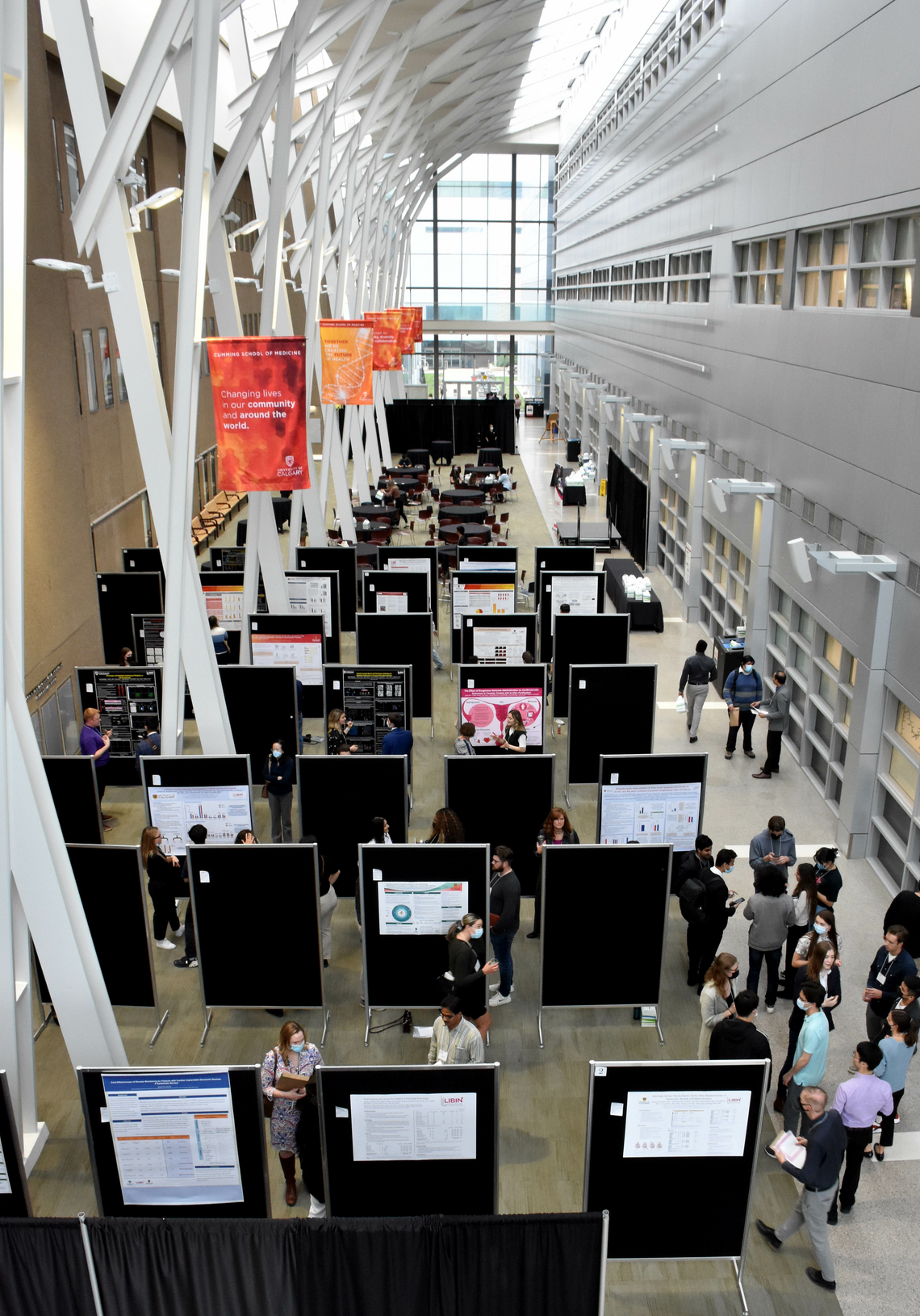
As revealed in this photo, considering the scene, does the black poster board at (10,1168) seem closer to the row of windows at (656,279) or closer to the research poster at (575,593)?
the research poster at (575,593)

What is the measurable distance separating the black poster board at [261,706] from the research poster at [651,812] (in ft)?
16.5

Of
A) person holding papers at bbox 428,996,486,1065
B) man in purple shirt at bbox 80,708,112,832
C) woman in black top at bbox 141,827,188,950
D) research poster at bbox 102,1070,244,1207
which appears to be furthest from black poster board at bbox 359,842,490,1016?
man in purple shirt at bbox 80,708,112,832

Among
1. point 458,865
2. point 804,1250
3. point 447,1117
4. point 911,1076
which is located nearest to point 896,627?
point 911,1076

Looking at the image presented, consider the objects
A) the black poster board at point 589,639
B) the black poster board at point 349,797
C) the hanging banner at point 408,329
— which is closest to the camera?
the black poster board at point 349,797

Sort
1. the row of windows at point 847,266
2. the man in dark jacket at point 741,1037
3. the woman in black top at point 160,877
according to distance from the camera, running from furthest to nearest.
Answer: the row of windows at point 847,266
the woman in black top at point 160,877
the man in dark jacket at point 741,1037

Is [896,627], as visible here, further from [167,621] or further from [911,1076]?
[167,621]

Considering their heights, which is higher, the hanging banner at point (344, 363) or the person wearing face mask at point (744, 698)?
the hanging banner at point (344, 363)

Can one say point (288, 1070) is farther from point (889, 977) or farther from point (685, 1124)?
point (889, 977)

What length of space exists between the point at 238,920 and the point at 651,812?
4.09 meters

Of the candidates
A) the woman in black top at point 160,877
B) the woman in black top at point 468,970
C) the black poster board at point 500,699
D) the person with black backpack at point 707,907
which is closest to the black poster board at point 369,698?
the black poster board at point 500,699

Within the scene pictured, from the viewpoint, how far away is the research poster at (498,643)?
15617mm

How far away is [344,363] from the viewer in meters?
23.1

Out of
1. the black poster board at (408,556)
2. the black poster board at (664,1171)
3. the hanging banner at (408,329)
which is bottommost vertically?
the black poster board at (664,1171)

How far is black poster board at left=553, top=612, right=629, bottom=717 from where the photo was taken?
15.8 metres
